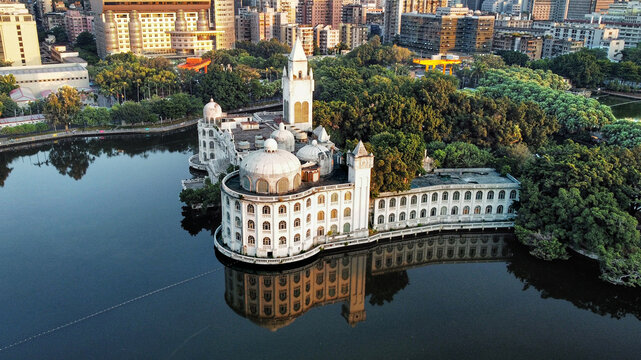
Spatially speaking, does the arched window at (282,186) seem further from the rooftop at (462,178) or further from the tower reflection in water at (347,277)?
the rooftop at (462,178)

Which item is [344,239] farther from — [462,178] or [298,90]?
[298,90]

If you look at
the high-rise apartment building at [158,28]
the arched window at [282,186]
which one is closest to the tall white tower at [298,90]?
the arched window at [282,186]

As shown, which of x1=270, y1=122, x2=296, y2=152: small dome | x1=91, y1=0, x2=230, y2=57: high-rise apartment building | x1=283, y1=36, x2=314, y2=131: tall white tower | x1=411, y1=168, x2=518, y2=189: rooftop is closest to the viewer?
x1=411, y1=168, x2=518, y2=189: rooftop

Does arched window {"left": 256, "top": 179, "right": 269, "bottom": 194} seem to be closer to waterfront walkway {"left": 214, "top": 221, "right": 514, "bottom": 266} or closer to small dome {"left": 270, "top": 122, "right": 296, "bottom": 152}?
waterfront walkway {"left": 214, "top": 221, "right": 514, "bottom": 266}

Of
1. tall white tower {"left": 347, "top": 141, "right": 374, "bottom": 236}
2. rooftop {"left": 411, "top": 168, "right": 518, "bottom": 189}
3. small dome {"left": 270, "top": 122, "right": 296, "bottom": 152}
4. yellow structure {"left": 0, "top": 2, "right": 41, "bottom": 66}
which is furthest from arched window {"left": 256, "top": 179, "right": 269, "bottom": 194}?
yellow structure {"left": 0, "top": 2, "right": 41, "bottom": 66}

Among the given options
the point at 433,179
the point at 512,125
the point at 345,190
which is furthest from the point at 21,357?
the point at 512,125

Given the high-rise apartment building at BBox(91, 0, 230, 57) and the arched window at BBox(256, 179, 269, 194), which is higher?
the high-rise apartment building at BBox(91, 0, 230, 57)

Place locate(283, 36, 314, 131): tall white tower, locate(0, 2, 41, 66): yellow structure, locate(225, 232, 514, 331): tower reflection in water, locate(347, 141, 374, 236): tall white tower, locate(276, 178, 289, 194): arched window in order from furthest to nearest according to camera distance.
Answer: locate(0, 2, 41, 66): yellow structure, locate(283, 36, 314, 131): tall white tower, locate(347, 141, 374, 236): tall white tower, locate(276, 178, 289, 194): arched window, locate(225, 232, 514, 331): tower reflection in water
